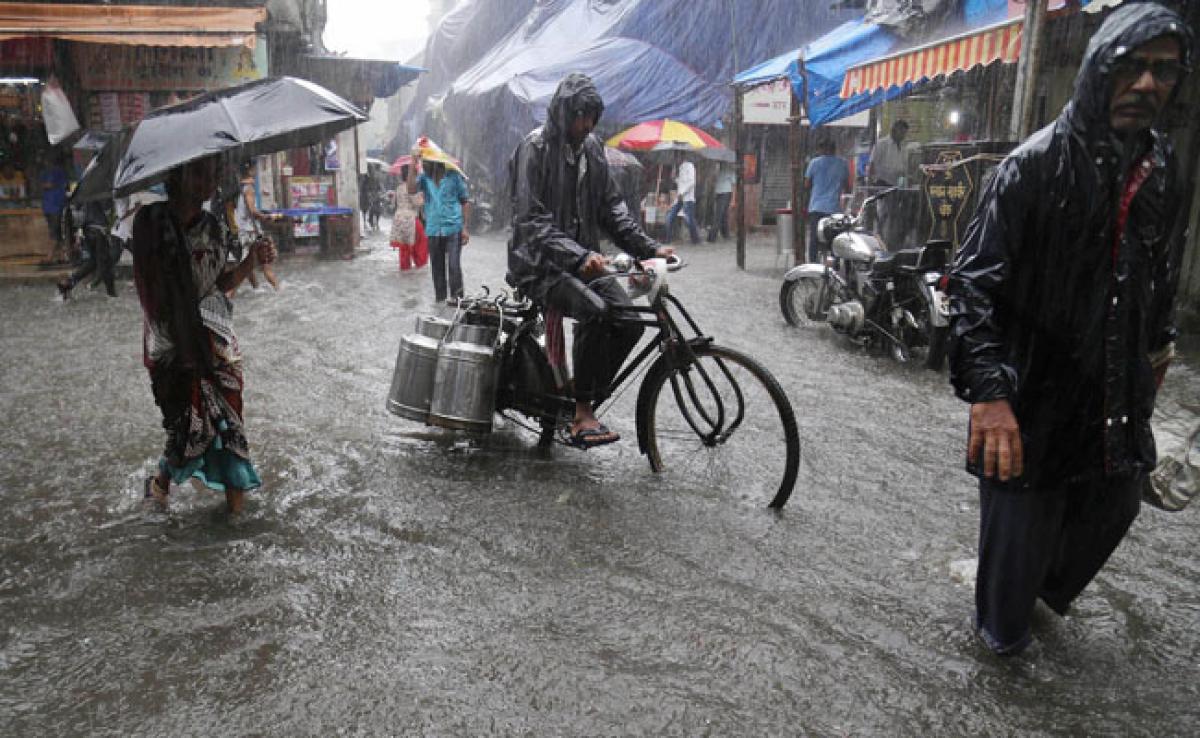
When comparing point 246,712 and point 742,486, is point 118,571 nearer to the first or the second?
point 246,712

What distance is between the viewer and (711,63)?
21.5 metres

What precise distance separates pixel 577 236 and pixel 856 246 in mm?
3820

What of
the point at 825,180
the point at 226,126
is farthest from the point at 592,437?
the point at 825,180

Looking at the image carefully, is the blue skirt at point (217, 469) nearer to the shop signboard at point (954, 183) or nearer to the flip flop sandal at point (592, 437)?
the flip flop sandal at point (592, 437)

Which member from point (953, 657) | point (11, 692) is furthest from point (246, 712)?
point (953, 657)

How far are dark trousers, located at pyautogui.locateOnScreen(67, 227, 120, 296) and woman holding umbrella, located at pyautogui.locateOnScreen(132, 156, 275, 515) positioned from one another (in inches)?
307

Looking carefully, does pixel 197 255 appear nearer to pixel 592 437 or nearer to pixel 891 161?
pixel 592 437

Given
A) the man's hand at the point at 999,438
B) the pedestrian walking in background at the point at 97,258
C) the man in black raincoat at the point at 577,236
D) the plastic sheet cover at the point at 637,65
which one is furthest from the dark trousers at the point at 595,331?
the plastic sheet cover at the point at 637,65

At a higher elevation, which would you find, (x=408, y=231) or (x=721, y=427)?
(x=408, y=231)

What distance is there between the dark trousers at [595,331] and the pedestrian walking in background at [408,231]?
27.5 ft

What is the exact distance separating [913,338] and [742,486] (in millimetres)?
3481

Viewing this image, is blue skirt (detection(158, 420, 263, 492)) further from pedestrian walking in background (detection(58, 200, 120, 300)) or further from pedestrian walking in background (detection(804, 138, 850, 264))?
pedestrian walking in background (detection(804, 138, 850, 264))

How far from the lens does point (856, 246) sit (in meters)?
7.57

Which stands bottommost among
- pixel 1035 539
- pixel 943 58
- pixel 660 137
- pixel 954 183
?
pixel 1035 539
